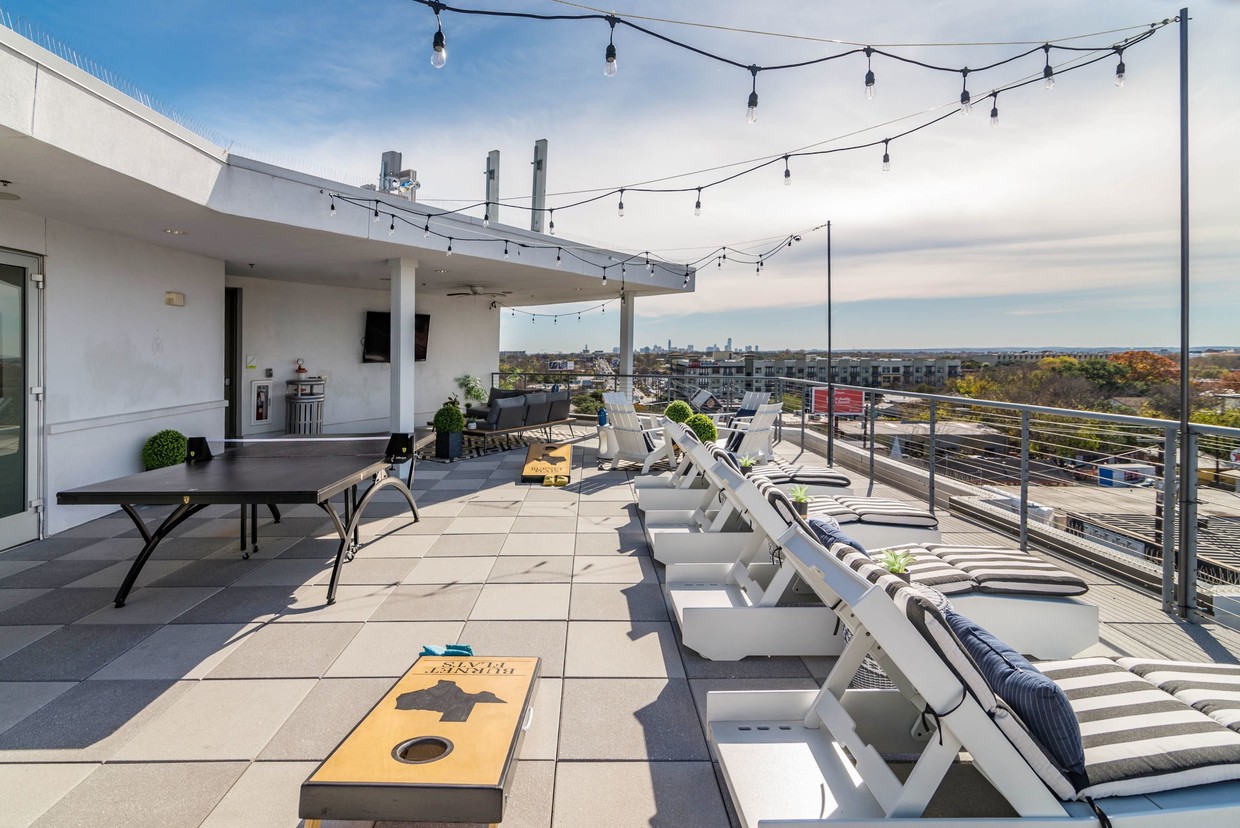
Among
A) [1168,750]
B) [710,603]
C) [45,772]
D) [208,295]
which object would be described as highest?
[208,295]

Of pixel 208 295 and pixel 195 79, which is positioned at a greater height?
pixel 195 79

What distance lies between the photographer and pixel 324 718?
2416mm

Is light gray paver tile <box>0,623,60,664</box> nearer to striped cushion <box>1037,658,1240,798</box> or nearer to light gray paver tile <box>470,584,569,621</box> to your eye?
light gray paver tile <box>470,584,569,621</box>

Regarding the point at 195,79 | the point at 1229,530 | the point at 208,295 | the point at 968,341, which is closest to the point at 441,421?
the point at 208,295

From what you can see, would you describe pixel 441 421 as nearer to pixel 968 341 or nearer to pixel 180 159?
pixel 180 159

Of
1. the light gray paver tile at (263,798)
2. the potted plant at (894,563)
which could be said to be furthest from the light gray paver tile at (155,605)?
the potted plant at (894,563)

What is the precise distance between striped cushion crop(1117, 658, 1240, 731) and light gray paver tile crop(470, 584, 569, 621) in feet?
7.86

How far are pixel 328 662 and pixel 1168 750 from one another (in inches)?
116

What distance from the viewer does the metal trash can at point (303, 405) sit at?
10.2 metres

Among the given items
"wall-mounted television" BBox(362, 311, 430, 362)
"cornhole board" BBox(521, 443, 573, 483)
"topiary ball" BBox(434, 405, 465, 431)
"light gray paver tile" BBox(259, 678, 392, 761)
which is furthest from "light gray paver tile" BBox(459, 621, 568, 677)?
"wall-mounted television" BBox(362, 311, 430, 362)

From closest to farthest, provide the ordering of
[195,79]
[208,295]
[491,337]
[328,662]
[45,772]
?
1. [45,772]
2. [328,662]
3. [195,79]
4. [208,295]
5. [491,337]

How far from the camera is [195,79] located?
5.98 metres

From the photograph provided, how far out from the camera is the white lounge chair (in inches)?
57.7

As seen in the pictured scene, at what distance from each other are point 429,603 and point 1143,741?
3.10 m
